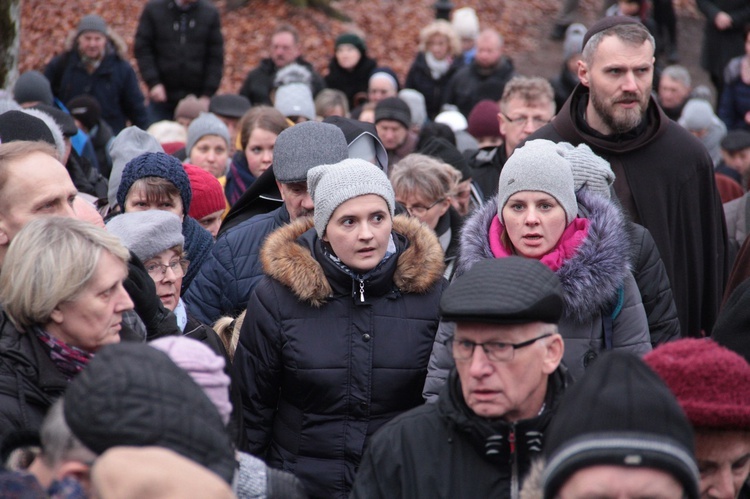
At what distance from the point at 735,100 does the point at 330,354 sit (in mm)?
11227

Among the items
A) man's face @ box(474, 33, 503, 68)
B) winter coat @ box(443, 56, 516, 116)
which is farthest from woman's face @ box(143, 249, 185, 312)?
man's face @ box(474, 33, 503, 68)

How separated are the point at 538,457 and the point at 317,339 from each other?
1.47 metres

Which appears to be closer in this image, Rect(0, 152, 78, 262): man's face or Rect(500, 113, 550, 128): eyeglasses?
Rect(0, 152, 78, 262): man's face

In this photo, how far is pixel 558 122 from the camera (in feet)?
19.7

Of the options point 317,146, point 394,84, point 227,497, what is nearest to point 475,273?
point 227,497

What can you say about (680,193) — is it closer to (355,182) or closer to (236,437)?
(355,182)

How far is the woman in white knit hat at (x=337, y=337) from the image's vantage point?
4578mm

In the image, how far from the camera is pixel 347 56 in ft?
48.4

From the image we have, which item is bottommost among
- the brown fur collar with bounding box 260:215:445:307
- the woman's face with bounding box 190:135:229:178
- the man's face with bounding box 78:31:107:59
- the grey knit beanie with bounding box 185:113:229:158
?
the man's face with bounding box 78:31:107:59

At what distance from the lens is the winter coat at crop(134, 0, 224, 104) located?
13117mm

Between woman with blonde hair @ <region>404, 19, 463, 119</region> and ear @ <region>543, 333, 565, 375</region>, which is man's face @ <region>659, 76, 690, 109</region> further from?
ear @ <region>543, 333, 565, 375</region>

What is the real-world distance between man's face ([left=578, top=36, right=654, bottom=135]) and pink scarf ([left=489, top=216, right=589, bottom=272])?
1400 mm

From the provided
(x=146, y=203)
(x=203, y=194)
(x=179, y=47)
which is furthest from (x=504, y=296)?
(x=179, y=47)

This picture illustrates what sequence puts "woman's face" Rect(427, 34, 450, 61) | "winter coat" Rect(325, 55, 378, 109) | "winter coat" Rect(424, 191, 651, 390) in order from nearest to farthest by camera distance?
"winter coat" Rect(424, 191, 651, 390) < "woman's face" Rect(427, 34, 450, 61) < "winter coat" Rect(325, 55, 378, 109)
